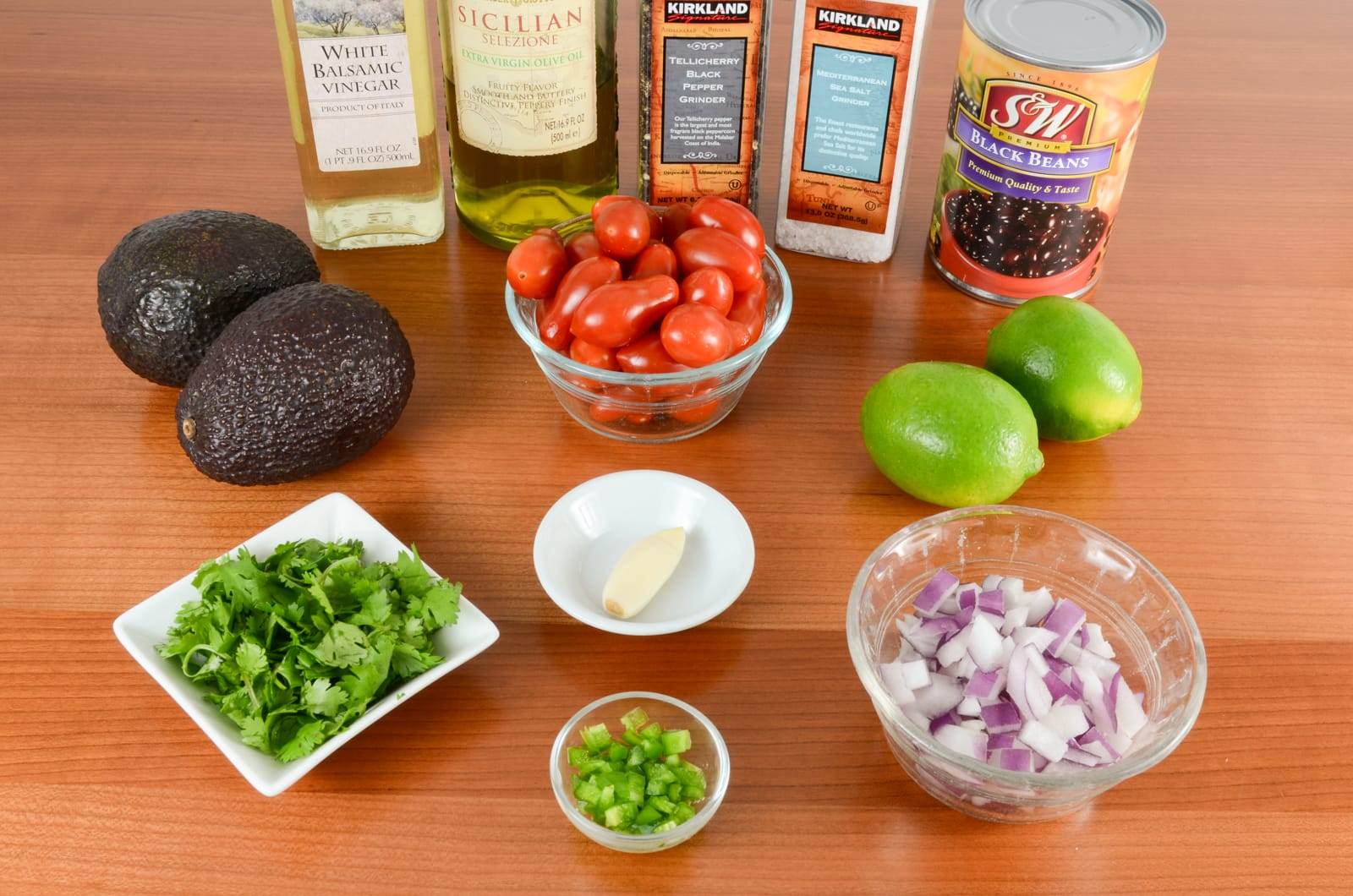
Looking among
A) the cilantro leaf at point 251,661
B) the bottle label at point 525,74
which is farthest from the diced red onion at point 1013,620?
the bottle label at point 525,74

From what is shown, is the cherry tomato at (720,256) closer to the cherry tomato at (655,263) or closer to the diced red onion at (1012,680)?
the cherry tomato at (655,263)

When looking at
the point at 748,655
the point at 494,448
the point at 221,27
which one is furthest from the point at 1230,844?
the point at 221,27

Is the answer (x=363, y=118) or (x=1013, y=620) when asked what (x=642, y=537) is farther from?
(x=363, y=118)

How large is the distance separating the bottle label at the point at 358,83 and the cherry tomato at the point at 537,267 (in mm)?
195

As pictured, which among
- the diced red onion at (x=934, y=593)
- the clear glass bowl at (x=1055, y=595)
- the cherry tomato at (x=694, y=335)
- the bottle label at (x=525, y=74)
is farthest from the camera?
the bottle label at (x=525, y=74)

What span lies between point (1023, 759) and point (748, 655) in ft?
0.63

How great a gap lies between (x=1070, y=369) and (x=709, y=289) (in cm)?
26

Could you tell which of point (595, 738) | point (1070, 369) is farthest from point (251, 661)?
point (1070, 369)

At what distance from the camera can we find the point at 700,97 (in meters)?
1.05

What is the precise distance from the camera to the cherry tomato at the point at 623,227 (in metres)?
0.93

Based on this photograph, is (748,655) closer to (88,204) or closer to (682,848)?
(682,848)

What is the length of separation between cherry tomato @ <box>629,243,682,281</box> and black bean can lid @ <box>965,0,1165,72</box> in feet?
0.95

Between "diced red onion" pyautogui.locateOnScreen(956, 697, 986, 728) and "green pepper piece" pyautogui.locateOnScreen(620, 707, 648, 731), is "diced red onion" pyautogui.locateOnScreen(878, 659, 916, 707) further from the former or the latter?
"green pepper piece" pyautogui.locateOnScreen(620, 707, 648, 731)

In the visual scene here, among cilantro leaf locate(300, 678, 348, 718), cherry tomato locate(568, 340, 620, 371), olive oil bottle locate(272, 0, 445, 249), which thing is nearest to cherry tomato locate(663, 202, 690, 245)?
cherry tomato locate(568, 340, 620, 371)
